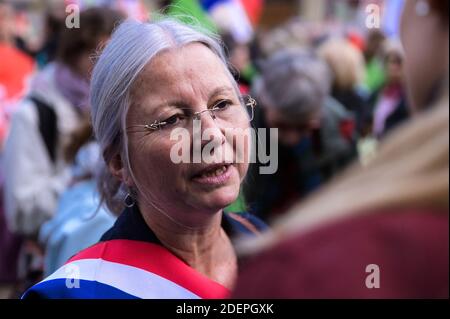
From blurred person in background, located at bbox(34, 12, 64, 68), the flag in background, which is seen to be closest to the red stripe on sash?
the flag in background

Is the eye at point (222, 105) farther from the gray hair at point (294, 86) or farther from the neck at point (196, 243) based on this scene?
the gray hair at point (294, 86)

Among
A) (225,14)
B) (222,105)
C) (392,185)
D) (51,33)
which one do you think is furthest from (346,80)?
(392,185)

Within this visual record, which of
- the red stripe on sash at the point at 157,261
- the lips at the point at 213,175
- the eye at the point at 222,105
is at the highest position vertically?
the eye at the point at 222,105

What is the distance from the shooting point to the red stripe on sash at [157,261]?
151 cm

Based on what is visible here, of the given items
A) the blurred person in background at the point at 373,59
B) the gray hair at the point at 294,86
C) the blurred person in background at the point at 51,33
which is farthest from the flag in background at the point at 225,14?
the gray hair at the point at 294,86

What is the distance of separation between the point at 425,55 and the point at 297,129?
1940 mm

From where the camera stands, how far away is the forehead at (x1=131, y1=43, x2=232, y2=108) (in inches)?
60.2

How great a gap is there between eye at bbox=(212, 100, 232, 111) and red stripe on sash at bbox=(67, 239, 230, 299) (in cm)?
31

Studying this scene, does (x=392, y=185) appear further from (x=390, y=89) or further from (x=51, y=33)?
(x=51, y=33)

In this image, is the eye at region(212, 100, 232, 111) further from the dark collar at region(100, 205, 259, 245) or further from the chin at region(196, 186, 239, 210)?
the dark collar at region(100, 205, 259, 245)

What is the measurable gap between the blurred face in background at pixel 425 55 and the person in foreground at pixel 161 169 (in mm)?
363

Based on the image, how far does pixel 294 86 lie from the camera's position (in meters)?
3.38

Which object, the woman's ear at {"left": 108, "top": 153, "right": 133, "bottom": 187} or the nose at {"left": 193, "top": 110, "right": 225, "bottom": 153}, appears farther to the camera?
the woman's ear at {"left": 108, "top": 153, "right": 133, "bottom": 187}
